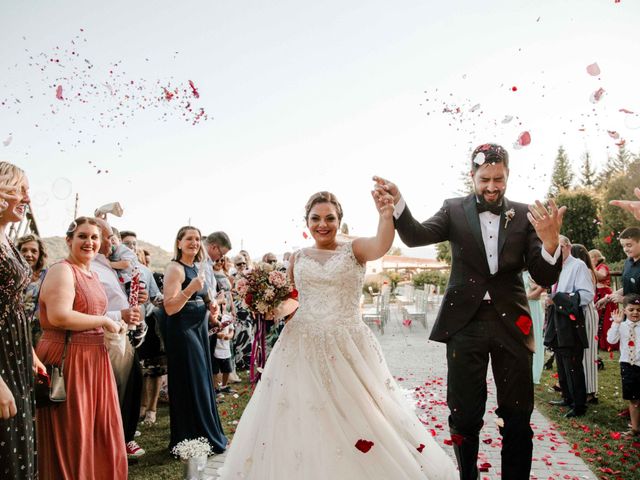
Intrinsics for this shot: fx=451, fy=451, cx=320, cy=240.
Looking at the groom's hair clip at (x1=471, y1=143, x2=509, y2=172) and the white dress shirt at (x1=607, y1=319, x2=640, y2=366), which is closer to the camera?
the groom's hair clip at (x1=471, y1=143, x2=509, y2=172)

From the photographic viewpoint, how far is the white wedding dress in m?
3.11

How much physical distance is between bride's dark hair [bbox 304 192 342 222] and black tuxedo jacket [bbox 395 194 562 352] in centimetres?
78

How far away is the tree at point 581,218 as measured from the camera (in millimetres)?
30969

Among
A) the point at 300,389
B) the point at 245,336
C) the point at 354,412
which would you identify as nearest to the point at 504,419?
the point at 354,412

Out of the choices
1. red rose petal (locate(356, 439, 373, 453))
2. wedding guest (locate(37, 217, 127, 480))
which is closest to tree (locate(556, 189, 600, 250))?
red rose petal (locate(356, 439, 373, 453))

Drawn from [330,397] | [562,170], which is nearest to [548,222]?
[330,397]

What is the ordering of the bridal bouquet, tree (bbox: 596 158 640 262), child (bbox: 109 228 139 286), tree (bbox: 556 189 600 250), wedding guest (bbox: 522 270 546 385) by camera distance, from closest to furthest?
the bridal bouquet < child (bbox: 109 228 139 286) < wedding guest (bbox: 522 270 546 385) < tree (bbox: 596 158 640 262) < tree (bbox: 556 189 600 250)

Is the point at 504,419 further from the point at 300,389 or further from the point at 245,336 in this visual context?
the point at 245,336

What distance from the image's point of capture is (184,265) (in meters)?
4.99

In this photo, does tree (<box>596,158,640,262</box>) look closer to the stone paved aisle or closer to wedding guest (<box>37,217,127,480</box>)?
the stone paved aisle

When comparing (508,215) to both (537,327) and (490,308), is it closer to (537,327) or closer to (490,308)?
(490,308)

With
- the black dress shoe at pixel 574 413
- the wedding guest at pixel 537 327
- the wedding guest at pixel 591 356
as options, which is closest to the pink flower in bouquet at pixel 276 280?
the black dress shoe at pixel 574 413

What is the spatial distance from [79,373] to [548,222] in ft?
12.0

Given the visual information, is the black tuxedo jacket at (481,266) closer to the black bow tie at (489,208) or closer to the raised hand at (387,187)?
the black bow tie at (489,208)
